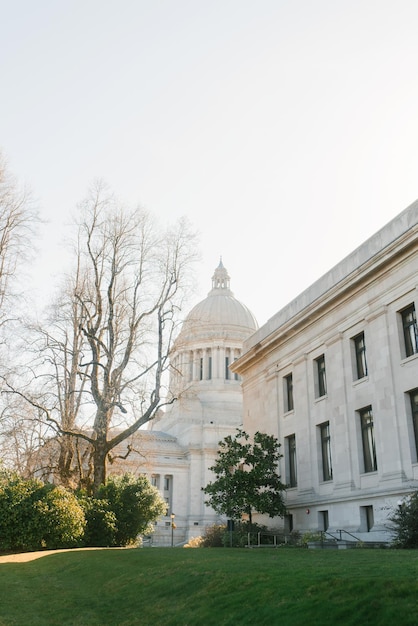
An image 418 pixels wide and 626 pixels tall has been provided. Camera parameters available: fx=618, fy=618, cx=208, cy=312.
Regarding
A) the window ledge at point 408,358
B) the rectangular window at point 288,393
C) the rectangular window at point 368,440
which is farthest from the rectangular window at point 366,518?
the rectangular window at point 288,393

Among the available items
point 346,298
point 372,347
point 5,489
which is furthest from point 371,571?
point 5,489

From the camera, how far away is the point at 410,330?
23875mm

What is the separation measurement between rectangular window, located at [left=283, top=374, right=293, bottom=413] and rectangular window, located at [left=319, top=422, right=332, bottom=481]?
3957mm

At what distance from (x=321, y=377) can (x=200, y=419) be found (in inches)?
2154

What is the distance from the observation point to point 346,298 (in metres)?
27.7

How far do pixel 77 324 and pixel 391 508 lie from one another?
2066cm

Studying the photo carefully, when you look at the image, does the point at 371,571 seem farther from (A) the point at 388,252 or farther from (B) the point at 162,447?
(B) the point at 162,447

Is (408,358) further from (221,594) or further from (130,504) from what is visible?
(130,504)

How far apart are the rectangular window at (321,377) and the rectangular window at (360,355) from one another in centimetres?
285

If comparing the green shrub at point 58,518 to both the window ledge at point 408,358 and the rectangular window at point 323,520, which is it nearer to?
the rectangular window at point 323,520

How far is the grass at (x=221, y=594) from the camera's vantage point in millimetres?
8719

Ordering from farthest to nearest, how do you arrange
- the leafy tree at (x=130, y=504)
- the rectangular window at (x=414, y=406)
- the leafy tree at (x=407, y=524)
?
1. the leafy tree at (x=130, y=504)
2. the rectangular window at (x=414, y=406)
3. the leafy tree at (x=407, y=524)

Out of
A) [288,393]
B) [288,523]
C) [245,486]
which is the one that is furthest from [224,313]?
[245,486]

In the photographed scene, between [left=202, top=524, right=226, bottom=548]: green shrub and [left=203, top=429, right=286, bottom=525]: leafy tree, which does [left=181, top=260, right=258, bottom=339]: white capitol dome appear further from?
[left=203, top=429, right=286, bottom=525]: leafy tree
